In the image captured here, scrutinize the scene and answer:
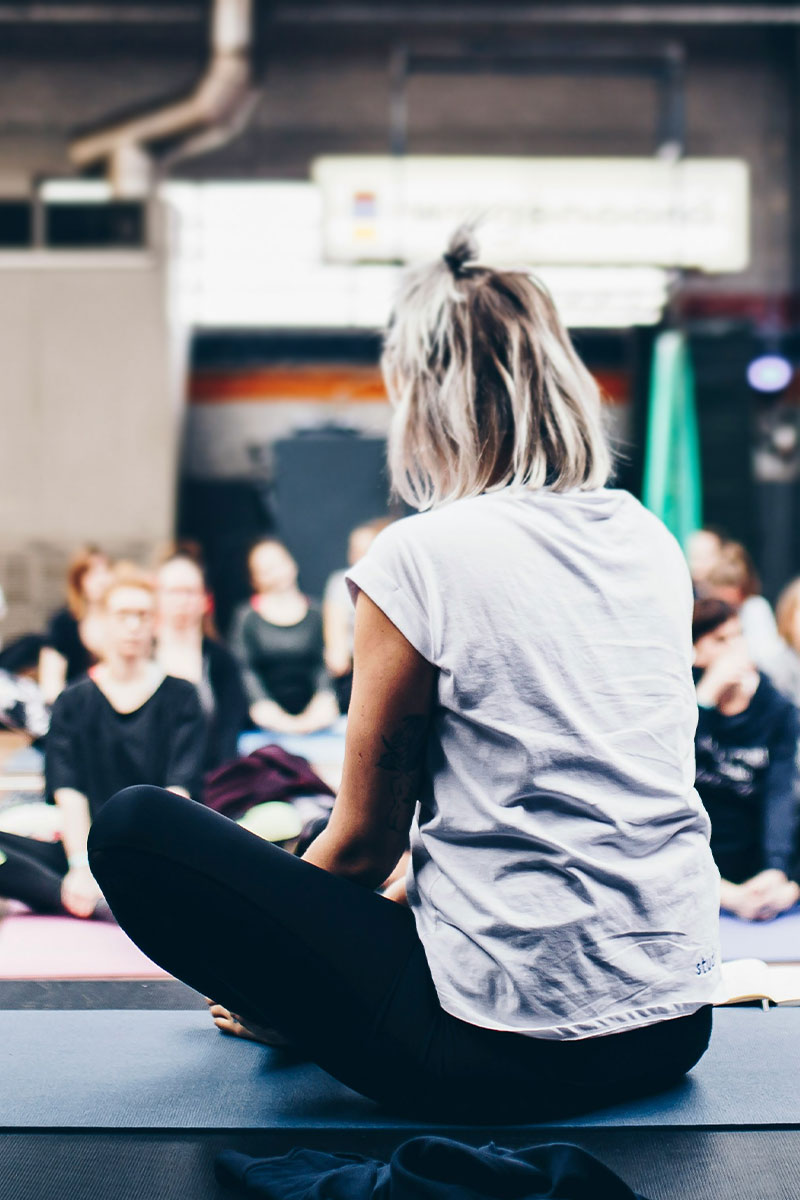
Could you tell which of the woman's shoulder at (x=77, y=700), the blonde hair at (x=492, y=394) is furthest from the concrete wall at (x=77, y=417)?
the blonde hair at (x=492, y=394)

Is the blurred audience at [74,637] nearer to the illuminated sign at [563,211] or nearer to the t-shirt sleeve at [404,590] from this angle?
the illuminated sign at [563,211]

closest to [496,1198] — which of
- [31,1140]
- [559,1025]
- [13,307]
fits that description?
[559,1025]

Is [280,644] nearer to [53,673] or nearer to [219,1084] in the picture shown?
[53,673]

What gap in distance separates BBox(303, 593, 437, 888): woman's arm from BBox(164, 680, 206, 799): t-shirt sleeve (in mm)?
1611

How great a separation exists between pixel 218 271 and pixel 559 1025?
8.67 meters

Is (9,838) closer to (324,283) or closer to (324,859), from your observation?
(324,859)

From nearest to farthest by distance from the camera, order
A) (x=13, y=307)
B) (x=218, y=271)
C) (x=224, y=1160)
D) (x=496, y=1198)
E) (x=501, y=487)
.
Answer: (x=496, y=1198)
(x=224, y=1160)
(x=501, y=487)
(x=13, y=307)
(x=218, y=271)

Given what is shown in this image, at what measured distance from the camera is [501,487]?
4.46 feet

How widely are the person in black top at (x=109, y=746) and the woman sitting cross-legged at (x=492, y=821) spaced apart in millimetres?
1534

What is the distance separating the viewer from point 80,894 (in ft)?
9.00

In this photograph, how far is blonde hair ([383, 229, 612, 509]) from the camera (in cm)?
136

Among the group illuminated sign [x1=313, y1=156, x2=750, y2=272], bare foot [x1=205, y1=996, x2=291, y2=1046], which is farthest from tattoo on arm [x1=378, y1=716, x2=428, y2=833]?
illuminated sign [x1=313, y1=156, x2=750, y2=272]

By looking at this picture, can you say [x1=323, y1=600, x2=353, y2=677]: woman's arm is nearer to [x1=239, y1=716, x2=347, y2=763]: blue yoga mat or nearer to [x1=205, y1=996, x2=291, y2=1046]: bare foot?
[x1=239, y1=716, x2=347, y2=763]: blue yoga mat

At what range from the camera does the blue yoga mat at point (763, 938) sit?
8.16 feet
